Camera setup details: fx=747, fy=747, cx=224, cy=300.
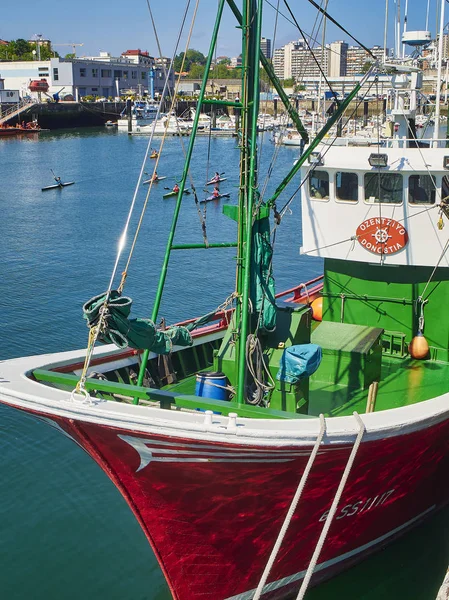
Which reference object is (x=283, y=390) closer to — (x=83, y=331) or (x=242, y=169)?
(x=242, y=169)

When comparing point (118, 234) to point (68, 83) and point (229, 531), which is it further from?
point (68, 83)

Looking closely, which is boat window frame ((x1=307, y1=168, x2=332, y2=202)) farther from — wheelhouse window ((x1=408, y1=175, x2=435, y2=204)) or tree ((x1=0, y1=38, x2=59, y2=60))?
tree ((x1=0, y1=38, x2=59, y2=60))

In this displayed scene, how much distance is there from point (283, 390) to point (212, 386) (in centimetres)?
107

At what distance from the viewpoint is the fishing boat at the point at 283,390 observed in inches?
361

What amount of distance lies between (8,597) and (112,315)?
19.7ft

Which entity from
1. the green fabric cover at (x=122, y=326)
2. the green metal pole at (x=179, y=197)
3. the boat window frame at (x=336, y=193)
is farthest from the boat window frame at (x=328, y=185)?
the green fabric cover at (x=122, y=326)

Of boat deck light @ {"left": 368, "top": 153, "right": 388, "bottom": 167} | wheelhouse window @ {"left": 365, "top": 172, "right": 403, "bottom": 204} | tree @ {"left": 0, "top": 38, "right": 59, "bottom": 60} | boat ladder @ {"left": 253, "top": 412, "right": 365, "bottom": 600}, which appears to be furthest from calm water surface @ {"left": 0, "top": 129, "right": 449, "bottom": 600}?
tree @ {"left": 0, "top": 38, "right": 59, "bottom": 60}

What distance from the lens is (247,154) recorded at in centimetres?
1106

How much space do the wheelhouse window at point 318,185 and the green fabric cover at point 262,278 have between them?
310 cm

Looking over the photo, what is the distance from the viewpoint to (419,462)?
11.6 m

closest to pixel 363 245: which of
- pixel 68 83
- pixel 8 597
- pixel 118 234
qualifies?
pixel 8 597

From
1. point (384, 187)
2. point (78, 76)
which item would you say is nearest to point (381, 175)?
point (384, 187)

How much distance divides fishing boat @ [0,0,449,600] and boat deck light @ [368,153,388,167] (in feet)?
0.07

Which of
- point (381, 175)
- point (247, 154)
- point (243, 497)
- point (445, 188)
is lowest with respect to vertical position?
point (243, 497)
